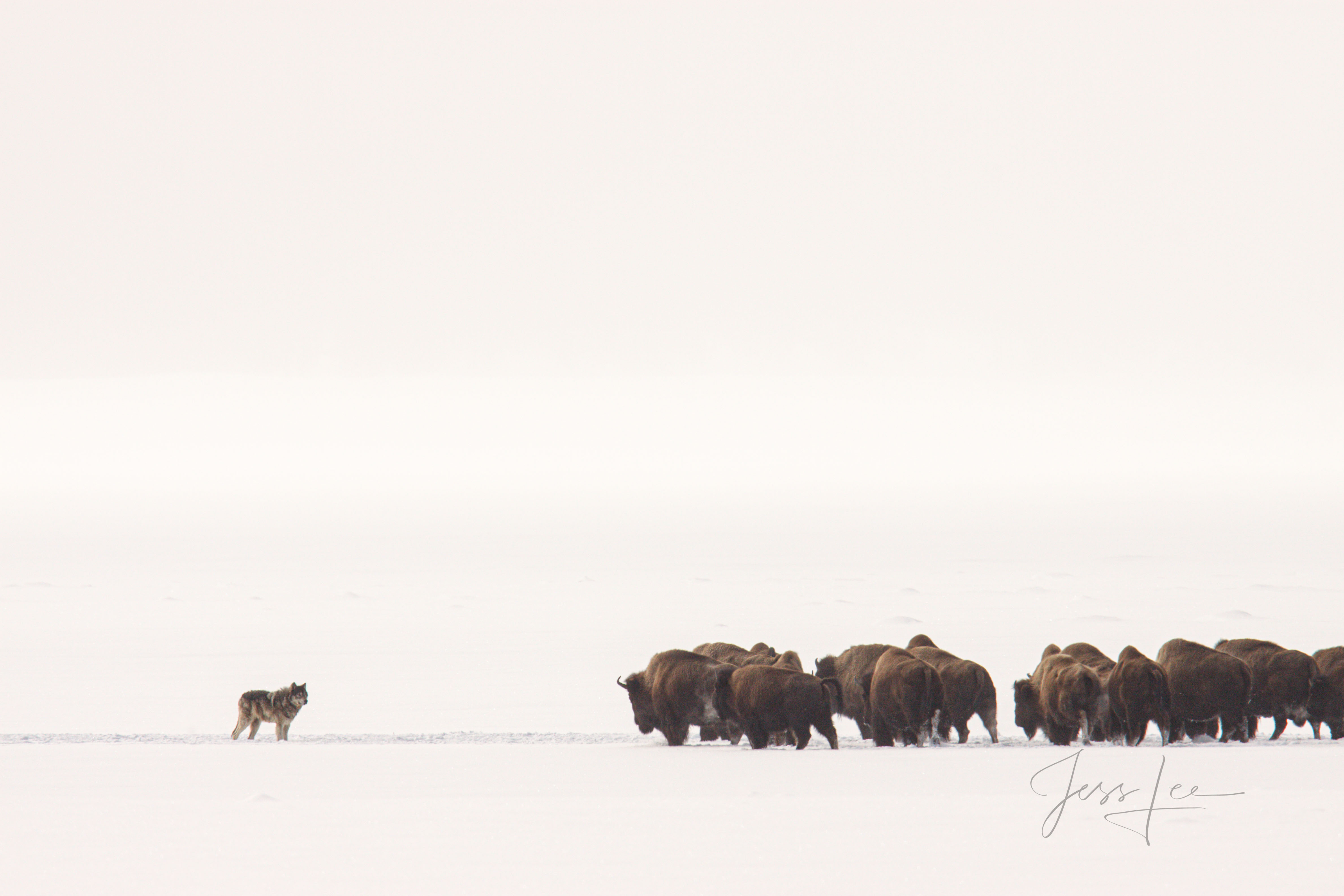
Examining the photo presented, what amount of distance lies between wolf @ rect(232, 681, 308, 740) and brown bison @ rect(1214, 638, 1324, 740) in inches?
313

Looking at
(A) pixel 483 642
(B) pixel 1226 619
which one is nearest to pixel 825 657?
(A) pixel 483 642

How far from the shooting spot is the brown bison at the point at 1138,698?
12.2 m

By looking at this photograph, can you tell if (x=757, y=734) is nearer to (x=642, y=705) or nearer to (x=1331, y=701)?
(x=642, y=705)

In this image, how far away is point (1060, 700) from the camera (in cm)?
1240

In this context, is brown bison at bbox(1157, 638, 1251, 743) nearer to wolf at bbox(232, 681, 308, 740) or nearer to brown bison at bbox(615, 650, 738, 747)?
Result: brown bison at bbox(615, 650, 738, 747)

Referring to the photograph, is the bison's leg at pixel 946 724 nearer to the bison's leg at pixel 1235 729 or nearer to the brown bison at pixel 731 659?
the brown bison at pixel 731 659

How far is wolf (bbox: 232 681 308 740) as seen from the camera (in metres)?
12.9

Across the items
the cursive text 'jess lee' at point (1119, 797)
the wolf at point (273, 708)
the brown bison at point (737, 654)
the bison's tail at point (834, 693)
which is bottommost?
the cursive text 'jess lee' at point (1119, 797)

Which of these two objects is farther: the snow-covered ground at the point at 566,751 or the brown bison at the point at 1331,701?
the brown bison at the point at 1331,701

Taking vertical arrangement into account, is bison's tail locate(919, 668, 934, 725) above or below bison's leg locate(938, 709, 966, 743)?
above

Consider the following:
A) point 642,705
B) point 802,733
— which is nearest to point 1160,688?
point 802,733

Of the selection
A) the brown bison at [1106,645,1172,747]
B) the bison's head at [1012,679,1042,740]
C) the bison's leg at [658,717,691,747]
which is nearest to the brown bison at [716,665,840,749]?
the bison's leg at [658,717,691,747]

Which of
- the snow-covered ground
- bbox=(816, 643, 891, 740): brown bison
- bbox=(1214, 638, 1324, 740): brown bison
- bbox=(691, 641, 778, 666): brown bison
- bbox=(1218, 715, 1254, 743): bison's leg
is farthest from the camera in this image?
bbox=(691, 641, 778, 666): brown bison

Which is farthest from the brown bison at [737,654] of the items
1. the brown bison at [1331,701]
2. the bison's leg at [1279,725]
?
the brown bison at [1331,701]
